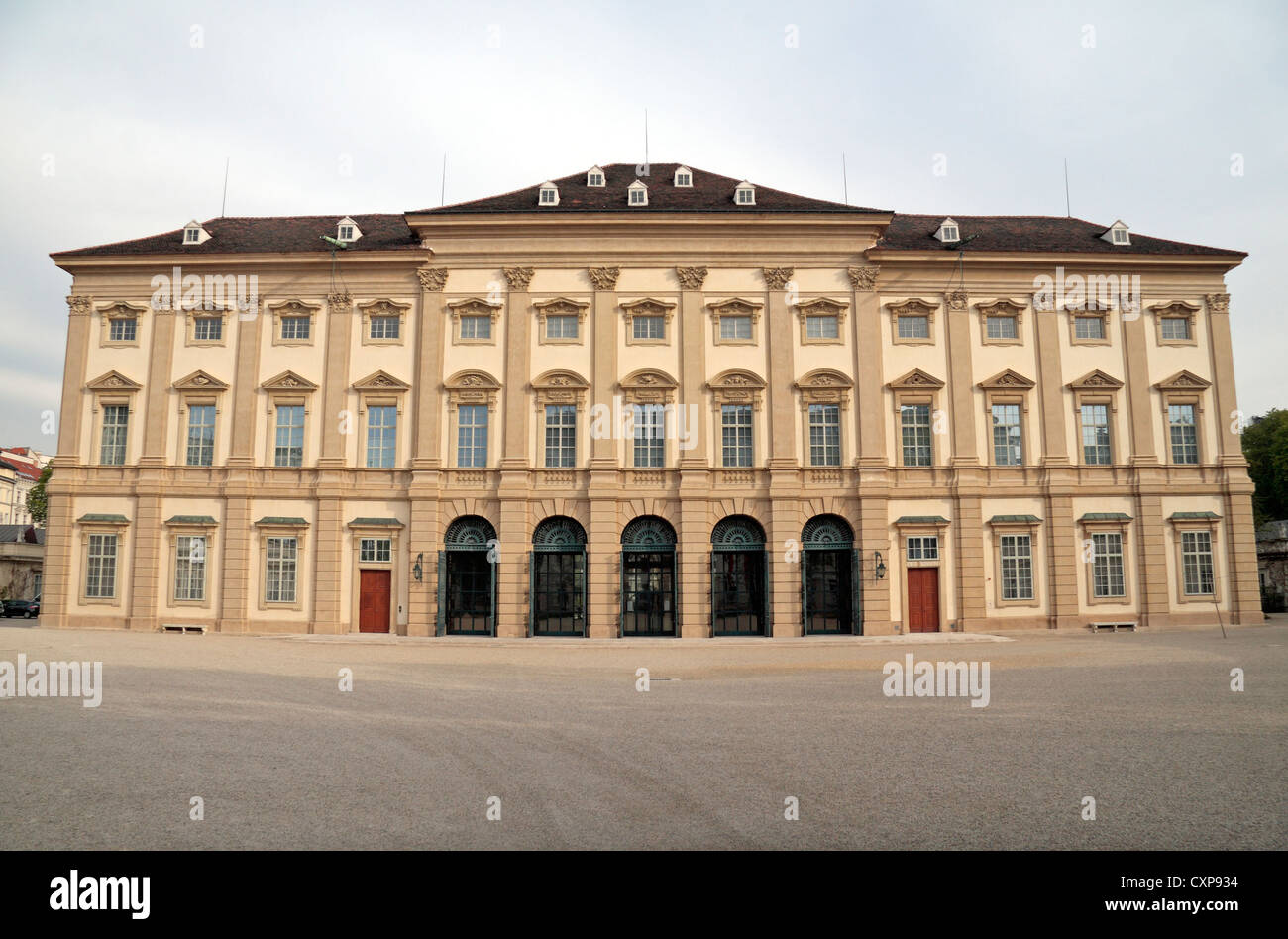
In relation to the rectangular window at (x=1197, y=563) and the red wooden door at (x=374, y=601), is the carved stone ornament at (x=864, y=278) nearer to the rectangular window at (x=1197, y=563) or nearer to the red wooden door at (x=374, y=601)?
the rectangular window at (x=1197, y=563)

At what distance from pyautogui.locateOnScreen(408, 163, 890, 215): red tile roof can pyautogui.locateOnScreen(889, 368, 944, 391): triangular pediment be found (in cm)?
676

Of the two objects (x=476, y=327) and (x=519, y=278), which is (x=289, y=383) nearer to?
(x=476, y=327)

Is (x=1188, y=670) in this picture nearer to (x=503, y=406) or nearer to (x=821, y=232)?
(x=821, y=232)

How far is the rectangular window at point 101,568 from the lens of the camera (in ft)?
114

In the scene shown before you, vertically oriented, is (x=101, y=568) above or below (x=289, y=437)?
below

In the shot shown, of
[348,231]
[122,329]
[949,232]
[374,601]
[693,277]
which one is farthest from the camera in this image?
[348,231]

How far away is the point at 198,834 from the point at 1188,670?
69.0ft

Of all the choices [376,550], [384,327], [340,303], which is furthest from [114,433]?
[376,550]

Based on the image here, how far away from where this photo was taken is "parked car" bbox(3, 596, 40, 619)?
47250 mm

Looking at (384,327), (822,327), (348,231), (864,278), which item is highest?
(348,231)

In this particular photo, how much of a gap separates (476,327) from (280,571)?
12.8m

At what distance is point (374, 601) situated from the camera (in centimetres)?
3403

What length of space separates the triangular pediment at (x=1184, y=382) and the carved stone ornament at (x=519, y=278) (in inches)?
1052
